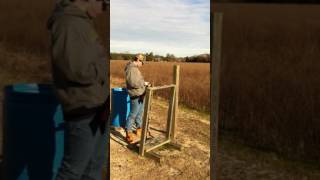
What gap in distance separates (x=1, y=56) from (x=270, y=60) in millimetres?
5281

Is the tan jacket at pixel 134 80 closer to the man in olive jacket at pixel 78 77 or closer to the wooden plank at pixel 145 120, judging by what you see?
the wooden plank at pixel 145 120

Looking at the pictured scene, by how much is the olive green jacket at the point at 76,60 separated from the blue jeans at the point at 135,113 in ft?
7.16

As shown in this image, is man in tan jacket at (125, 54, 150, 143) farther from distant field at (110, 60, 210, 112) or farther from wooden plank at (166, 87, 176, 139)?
wooden plank at (166, 87, 176, 139)

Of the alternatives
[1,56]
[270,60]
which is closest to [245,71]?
[270,60]

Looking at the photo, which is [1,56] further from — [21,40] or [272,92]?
[272,92]

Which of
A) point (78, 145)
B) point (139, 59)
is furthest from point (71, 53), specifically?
point (139, 59)

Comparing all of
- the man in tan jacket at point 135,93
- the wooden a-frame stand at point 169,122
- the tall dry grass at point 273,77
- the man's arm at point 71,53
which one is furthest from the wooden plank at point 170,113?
the man's arm at point 71,53

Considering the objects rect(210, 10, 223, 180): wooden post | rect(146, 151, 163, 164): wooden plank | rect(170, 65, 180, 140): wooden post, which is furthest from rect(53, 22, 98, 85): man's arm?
rect(146, 151, 163, 164): wooden plank

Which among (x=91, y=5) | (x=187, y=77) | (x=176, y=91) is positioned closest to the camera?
(x=91, y=5)

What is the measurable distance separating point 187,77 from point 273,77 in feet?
7.97

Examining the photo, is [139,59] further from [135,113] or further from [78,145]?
[78,145]

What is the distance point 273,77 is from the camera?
620 cm

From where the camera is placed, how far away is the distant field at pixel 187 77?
363cm

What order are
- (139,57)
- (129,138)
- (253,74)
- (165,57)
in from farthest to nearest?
1. (253,74)
2. (129,138)
3. (139,57)
4. (165,57)
